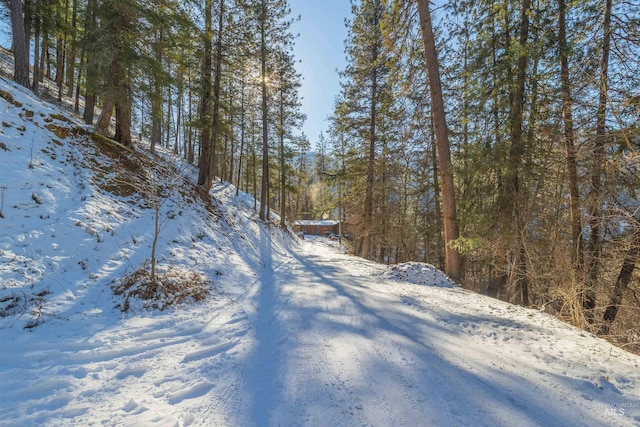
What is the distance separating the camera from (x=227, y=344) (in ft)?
10.9

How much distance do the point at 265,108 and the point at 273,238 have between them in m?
7.44

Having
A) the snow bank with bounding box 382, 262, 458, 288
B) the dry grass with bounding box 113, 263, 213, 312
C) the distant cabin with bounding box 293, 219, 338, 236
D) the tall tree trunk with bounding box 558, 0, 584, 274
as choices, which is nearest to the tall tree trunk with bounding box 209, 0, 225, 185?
the dry grass with bounding box 113, 263, 213, 312

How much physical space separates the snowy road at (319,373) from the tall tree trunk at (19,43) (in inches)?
381

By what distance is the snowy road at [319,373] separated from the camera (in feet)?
6.86

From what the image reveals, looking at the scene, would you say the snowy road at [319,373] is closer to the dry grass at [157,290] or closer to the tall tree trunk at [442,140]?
the dry grass at [157,290]

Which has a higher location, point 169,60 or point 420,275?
point 169,60

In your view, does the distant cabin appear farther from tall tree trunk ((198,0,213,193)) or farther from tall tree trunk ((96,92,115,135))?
tall tree trunk ((96,92,115,135))

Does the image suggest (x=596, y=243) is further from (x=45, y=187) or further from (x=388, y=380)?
(x=45, y=187)

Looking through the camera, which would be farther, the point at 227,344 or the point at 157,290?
the point at 157,290

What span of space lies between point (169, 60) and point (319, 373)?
10.7 metres

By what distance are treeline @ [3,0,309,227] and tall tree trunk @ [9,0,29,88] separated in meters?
0.02

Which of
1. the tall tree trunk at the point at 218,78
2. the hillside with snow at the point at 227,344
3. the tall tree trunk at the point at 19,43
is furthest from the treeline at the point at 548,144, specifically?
the tall tree trunk at the point at 19,43

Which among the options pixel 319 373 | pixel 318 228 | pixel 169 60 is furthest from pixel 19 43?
pixel 318 228

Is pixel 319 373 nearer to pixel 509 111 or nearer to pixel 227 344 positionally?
pixel 227 344
